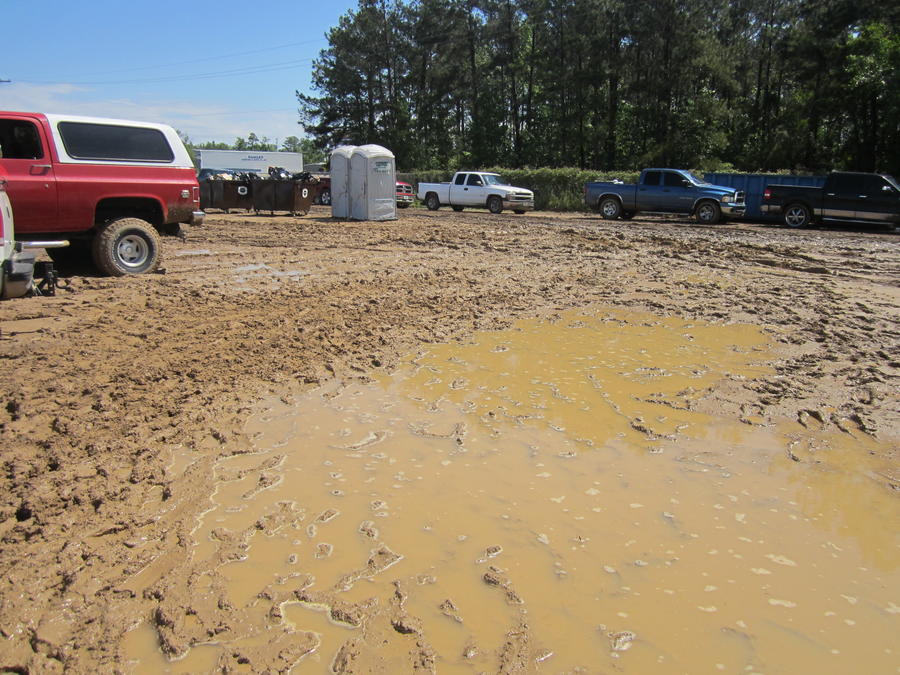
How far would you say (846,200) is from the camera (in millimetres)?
20078

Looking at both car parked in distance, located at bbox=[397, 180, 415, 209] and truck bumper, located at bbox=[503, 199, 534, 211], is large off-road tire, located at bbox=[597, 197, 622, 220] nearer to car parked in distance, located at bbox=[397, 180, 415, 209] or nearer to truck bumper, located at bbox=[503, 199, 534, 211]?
truck bumper, located at bbox=[503, 199, 534, 211]

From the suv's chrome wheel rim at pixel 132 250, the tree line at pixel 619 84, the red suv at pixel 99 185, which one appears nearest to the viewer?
the red suv at pixel 99 185

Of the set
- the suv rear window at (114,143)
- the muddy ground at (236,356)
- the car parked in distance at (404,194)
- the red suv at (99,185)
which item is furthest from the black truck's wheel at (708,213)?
the suv rear window at (114,143)

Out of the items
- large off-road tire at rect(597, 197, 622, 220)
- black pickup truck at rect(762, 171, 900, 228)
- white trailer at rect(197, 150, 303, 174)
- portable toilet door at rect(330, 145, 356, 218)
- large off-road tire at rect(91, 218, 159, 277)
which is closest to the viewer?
large off-road tire at rect(91, 218, 159, 277)

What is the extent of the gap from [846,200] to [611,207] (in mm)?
7450

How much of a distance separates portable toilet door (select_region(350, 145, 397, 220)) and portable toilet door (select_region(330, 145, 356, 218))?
0.19 metres

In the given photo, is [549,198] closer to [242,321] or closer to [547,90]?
[547,90]

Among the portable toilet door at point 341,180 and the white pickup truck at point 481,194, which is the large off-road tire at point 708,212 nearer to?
the white pickup truck at point 481,194

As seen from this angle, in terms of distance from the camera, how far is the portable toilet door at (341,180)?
22.1 m

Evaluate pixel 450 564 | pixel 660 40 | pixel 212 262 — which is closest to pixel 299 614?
pixel 450 564

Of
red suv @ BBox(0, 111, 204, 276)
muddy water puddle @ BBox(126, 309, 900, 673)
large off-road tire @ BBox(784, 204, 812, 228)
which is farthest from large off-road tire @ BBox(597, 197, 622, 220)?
muddy water puddle @ BBox(126, 309, 900, 673)

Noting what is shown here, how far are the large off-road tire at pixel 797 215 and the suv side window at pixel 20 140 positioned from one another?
68.1 feet

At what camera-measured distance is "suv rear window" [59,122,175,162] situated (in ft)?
30.0

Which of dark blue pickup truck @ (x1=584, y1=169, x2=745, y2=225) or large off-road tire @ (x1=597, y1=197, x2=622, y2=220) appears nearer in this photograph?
dark blue pickup truck @ (x1=584, y1=169, x2=745, y2=225)
